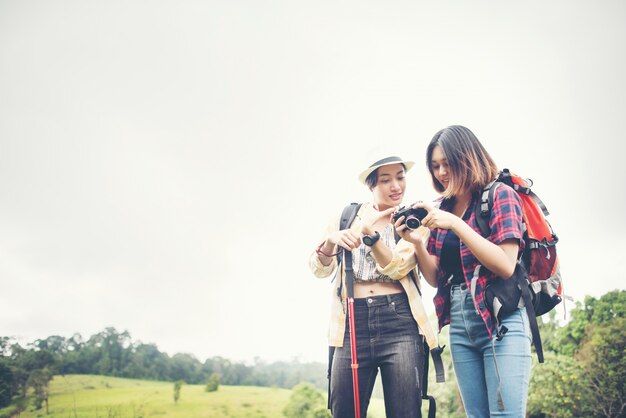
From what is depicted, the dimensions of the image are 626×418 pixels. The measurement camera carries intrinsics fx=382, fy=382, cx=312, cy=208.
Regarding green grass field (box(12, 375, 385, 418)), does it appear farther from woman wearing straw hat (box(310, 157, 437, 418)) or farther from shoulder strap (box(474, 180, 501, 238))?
shoulder strap (box(474, 180, 501, 238))

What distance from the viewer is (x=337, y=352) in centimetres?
247

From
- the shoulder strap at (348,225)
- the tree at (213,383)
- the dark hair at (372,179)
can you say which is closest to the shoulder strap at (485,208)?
the dark hair at (372,179)

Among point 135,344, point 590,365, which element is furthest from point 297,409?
point 590,365

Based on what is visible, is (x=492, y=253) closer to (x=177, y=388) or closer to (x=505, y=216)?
(x=505, y=216)

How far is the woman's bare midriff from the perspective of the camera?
8.23 feet

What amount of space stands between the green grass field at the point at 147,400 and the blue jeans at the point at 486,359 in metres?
9.79

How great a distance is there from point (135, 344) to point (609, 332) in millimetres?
14476

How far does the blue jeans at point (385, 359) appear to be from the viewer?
2279 mm

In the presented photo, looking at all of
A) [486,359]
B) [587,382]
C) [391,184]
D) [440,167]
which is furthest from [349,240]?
[587,382]

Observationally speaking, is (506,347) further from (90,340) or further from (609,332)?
(90,340)

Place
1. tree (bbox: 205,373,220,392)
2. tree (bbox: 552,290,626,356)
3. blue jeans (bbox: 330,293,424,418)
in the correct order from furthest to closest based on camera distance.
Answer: tree (bbox: 552,290,626,356)
tree (bbox: 205,373,220,392)
blue jeans (bbox: 330,293,424,418)

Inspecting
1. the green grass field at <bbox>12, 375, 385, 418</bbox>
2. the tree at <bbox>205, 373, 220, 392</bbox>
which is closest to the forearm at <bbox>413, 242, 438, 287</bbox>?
the green grass field at <bbox>12, 375, 385, 418</bbox>

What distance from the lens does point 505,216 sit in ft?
6.55

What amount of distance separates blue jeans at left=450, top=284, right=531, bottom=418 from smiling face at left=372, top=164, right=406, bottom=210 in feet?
2.65
